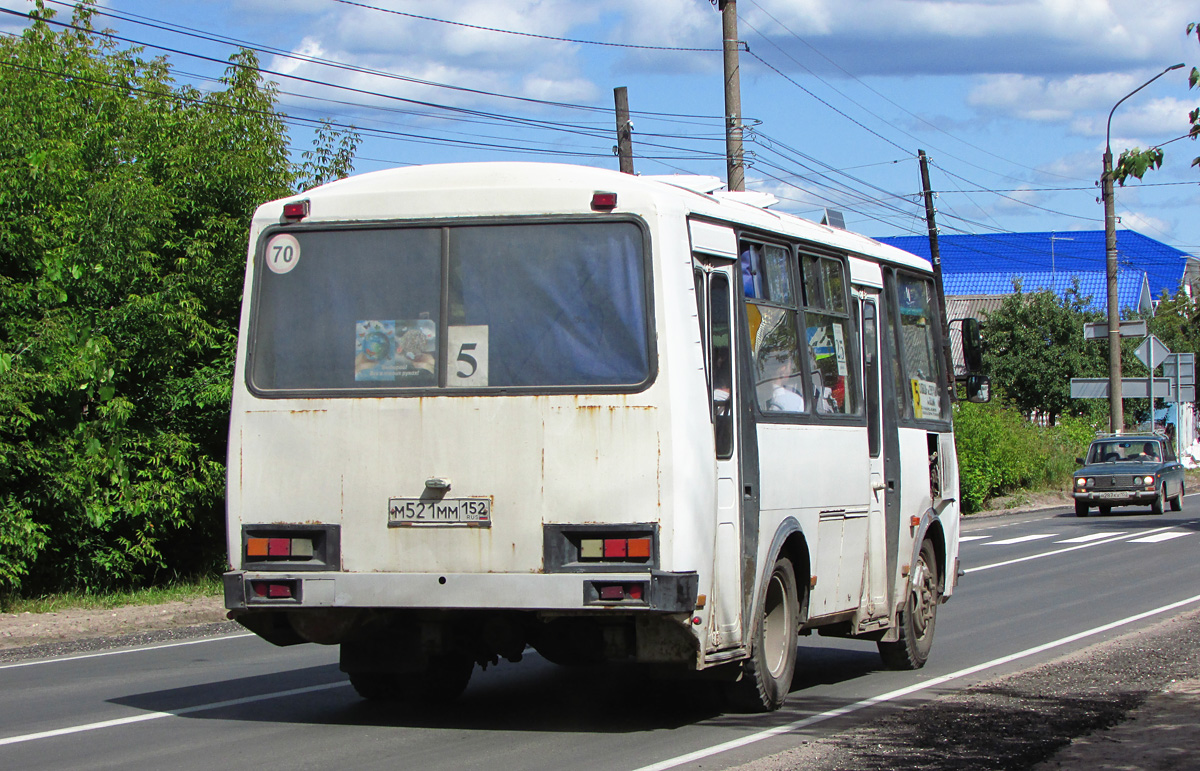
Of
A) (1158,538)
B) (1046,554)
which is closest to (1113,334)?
(1158,538)

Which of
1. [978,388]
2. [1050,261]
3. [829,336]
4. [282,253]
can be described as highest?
[1050,261]

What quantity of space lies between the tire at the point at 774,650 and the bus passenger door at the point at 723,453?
1.83ft

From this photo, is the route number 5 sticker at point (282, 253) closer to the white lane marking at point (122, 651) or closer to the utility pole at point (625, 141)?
the white lane marking at point (122, 651)

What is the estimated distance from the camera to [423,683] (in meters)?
9.59

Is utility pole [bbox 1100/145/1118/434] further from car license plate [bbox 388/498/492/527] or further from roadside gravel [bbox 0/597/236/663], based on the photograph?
car license plate [bbox 388/498/492/527]

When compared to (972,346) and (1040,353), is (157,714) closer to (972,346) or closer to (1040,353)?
(972,346)

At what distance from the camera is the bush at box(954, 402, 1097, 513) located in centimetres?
3709

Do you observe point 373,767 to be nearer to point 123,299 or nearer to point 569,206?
point 569,206

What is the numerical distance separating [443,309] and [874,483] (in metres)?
3.76

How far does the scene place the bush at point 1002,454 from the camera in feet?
122

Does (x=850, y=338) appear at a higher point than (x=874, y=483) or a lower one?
higher

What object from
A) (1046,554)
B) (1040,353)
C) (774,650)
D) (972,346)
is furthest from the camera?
(1040,353)

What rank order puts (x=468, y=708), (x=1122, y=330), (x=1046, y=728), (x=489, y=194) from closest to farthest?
(x=489, y=194)
(x=1046, y=728)
(x=468, y=708)
(x=1122, y=330)

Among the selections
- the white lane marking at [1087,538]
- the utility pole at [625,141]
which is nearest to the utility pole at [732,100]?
the utility pole at [625,141]
